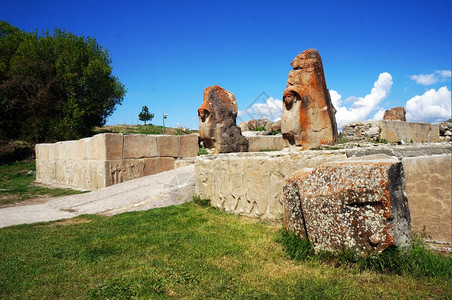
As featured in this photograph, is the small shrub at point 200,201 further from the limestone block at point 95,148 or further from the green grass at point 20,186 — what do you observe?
the green grass at point 20,186

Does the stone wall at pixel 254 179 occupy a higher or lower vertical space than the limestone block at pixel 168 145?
lower

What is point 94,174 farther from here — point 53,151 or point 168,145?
point 53,151

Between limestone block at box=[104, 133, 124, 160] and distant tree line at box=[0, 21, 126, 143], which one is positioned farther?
distant tree line at box=[0, 21, 126, 143]

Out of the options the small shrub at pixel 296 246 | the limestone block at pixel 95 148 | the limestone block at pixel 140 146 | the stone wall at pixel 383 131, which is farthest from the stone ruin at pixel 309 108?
the limestone block at pixel 95 148

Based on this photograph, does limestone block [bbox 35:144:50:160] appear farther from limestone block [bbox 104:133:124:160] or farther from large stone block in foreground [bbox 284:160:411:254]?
large stone block in foreground [bbox 284:160:411:254]

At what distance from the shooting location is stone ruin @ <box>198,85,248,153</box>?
1143 cm

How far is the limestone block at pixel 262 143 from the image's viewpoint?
1384 cm

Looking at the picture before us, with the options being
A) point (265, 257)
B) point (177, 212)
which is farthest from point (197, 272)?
point (177, 212)

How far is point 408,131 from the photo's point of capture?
411 inches

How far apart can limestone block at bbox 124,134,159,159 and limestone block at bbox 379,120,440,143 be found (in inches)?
282

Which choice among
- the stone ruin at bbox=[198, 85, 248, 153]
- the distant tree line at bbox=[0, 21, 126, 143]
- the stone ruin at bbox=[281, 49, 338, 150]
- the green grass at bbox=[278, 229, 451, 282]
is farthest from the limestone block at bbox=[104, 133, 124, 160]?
the distant tree line at bbox=[0, 21, 126, 143]

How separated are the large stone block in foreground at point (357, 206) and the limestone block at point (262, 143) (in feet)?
34.7

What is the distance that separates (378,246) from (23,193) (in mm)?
12032

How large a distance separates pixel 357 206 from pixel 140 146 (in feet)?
29.4
